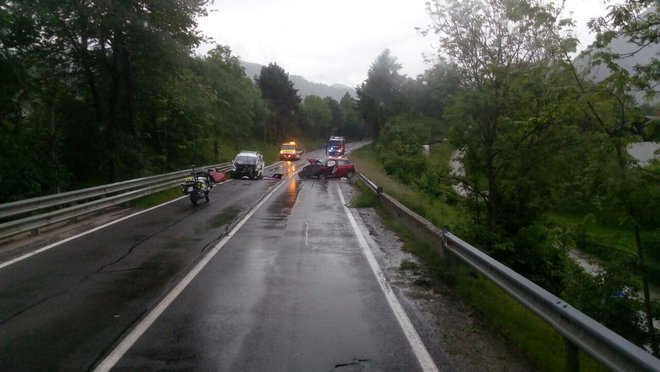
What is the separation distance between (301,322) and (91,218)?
37.2 feet

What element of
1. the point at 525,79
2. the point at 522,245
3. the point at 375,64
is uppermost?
the point at 375,64

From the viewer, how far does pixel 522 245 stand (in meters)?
12.6

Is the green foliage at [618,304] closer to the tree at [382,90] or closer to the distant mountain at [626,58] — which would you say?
the distant mountain at [626,58]

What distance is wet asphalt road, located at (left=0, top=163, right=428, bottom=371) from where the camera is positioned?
18.0 feet

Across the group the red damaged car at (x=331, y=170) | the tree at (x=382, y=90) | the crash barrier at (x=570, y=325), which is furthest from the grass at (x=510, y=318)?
the tree at (x=382, y=90)

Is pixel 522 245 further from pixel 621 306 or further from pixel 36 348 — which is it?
pixel 36 348

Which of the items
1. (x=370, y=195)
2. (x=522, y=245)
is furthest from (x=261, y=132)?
(x=522, y=245)

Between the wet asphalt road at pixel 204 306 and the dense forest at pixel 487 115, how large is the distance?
3443 millimetres

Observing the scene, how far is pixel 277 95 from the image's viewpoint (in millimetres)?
88938

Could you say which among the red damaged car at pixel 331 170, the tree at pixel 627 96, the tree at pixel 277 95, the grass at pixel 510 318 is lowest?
the red damaged car at pixel 331 170

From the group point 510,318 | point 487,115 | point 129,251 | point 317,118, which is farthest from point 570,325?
point 317,118

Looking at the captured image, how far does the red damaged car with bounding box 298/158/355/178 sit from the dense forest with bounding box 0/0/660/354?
5999 millimetres

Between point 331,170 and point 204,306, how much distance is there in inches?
1156

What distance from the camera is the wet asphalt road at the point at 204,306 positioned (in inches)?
216
